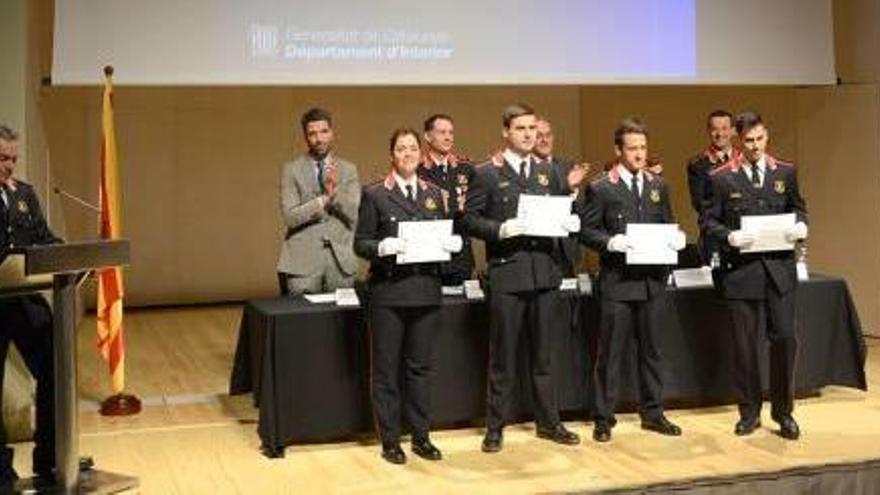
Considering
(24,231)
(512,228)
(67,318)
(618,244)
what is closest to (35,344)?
(67,318)

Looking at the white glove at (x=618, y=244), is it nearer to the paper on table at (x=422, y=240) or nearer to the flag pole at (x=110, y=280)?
the paper on table at (x=422, y=240)

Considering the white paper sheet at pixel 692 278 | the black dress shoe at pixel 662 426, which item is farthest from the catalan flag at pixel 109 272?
the white paper sheet at pixel 692 278

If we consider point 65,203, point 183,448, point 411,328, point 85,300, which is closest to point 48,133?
point 65,203

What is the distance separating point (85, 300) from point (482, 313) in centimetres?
510

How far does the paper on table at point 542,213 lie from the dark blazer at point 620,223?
0.32 m

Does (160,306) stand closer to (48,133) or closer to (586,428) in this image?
(48,133)

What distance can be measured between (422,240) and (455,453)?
3.17 feet

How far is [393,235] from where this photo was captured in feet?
15.8

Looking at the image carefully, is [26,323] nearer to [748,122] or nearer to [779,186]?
[748,122]

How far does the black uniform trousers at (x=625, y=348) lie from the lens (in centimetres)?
514

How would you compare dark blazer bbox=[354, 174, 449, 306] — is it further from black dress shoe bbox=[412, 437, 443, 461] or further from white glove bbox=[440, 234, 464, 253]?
black dress shoe bbox=[412, 437, 443, 461]

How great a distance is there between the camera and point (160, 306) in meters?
9.71

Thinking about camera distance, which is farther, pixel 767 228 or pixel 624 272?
pixel 624 272

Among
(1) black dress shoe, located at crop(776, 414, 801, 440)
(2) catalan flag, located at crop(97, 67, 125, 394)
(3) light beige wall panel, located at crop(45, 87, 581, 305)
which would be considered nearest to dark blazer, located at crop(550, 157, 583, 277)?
(1) black dress shoe, located at crop(776, 414, 801, 440)
